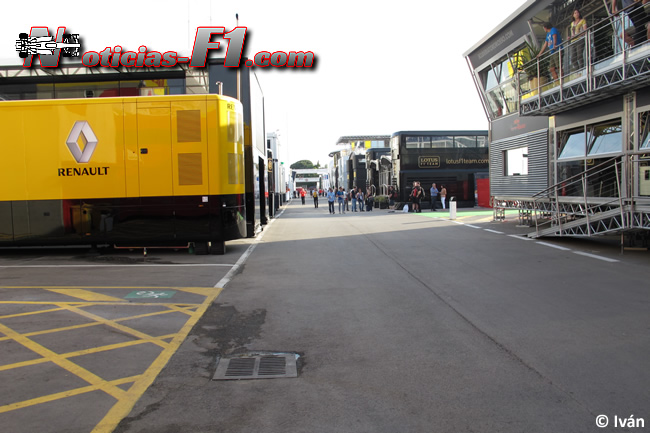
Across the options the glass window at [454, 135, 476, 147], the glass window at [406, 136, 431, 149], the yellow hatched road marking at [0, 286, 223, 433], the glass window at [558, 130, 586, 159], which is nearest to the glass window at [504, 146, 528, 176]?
the glass window at [558, 130, 586, 159]

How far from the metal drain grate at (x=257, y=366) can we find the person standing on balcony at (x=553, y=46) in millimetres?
13698

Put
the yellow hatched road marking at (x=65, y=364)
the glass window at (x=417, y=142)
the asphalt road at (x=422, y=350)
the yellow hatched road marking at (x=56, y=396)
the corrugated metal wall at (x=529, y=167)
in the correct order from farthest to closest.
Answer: the glass window at (x=417, y=142)
the corrugated metal wall at (x=529, y=167)
the yellow hatched road marking at (x=65, y=364)
the yellow hatched road marking at (x=56, y=396)
the asphalt road at (x=422, y=350)

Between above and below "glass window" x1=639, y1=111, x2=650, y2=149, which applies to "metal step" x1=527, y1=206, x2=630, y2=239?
below

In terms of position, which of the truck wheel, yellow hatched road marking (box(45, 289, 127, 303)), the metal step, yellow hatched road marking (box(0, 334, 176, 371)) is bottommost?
yellow hatched road marking (box(0, 334, 176, 371))

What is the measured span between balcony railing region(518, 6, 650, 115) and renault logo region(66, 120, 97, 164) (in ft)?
40.4

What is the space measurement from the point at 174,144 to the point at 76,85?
8128 mm

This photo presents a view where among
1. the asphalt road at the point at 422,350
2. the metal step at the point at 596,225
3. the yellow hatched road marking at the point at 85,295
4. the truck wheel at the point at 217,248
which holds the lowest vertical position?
the asphalt road at the point at 422,350

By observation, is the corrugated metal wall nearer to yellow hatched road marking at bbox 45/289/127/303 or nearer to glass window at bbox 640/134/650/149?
glass window at bbox 640/134/650/149

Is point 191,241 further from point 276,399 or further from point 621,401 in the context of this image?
point 621,401

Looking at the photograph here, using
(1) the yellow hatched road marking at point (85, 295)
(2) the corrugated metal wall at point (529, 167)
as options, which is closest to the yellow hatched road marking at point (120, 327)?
(1) the yellow hatched road marking at point (85, 295)

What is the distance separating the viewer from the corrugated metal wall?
17.5 metres

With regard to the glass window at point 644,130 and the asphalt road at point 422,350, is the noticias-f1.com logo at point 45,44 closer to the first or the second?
the asphalt road at point 422,350

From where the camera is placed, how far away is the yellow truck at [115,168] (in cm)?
1216

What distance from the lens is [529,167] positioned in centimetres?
1852
